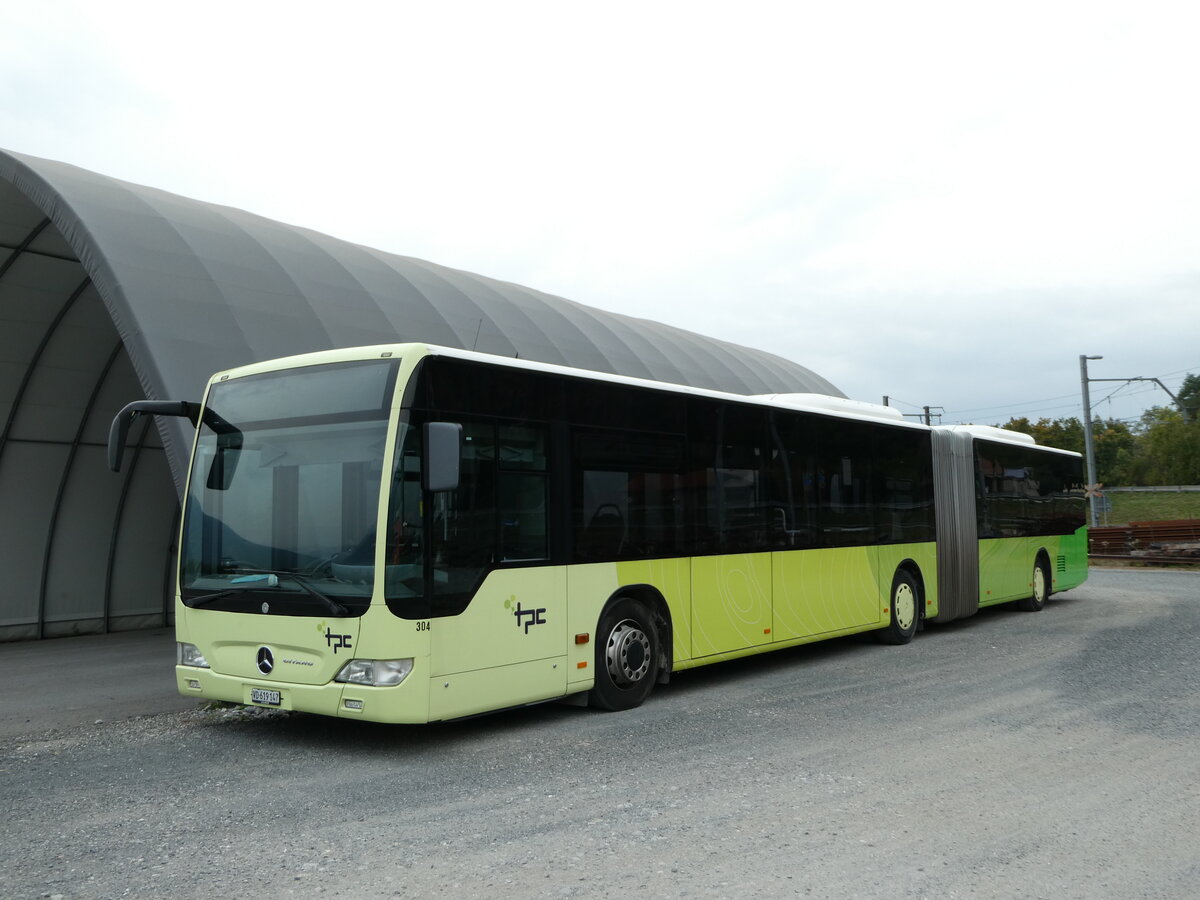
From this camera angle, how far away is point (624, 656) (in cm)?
880

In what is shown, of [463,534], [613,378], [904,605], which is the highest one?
[613,378]

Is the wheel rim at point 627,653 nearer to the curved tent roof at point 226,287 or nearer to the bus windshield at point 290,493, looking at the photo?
the bus windshield at point 290,493

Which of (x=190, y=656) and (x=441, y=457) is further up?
(x=441, y=457)

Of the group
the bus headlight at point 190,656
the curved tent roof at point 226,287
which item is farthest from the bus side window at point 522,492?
the curved tent roof at point 226,287

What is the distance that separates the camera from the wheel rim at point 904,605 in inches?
536

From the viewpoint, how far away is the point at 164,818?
5.72m

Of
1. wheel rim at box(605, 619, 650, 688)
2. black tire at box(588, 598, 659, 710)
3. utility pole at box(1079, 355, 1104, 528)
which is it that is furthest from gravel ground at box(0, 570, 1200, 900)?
utility pole at box(1079, 355, 1104, 528)

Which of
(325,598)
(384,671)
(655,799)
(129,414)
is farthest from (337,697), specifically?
(129,414)

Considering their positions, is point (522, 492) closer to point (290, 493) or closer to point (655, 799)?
point (290, 493)

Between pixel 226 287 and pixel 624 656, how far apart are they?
8093mm

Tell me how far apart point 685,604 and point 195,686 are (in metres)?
4.30

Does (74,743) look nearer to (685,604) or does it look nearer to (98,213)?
(685,604)

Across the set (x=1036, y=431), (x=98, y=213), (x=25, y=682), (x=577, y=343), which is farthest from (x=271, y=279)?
(x=1036, y=431)

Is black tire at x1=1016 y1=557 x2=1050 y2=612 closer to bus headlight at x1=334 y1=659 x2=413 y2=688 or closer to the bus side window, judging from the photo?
the bus side window
